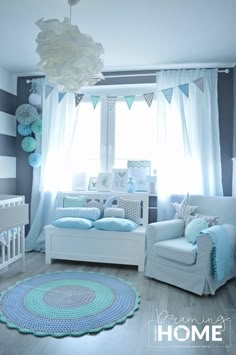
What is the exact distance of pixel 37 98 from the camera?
403 centimetres

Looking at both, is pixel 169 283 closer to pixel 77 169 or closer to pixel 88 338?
pixel 88 338

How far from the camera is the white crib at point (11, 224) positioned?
9.56ft

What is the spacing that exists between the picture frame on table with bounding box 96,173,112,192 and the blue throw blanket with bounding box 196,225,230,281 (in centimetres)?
164

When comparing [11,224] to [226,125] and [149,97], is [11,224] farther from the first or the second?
[226,125]

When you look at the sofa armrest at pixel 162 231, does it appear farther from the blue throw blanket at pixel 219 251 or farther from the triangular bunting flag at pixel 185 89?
the triangular bunting flag at pixel 185 89

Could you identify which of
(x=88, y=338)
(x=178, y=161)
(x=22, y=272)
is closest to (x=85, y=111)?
(x=178, y=161)

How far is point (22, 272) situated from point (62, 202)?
1.08 metres

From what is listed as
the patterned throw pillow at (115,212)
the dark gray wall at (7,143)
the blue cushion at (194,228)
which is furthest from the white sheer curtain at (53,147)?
the blue cushion at (194,228)

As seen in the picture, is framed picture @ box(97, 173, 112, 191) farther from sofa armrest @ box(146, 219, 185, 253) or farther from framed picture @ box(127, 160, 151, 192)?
sofa armrest @ box(146, 219, 185, 253)

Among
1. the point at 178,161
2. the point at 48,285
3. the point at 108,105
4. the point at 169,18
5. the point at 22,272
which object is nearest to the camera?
the point at 169,18

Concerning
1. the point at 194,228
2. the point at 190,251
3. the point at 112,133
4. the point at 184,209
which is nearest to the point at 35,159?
the point at 112,133

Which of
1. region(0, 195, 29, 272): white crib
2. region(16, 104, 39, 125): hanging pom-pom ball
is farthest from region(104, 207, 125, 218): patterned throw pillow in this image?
region(16, 104, 39, 125): hanging pom-pom ball

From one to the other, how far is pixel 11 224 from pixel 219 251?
6.76ft

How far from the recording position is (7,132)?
4.12 meters
